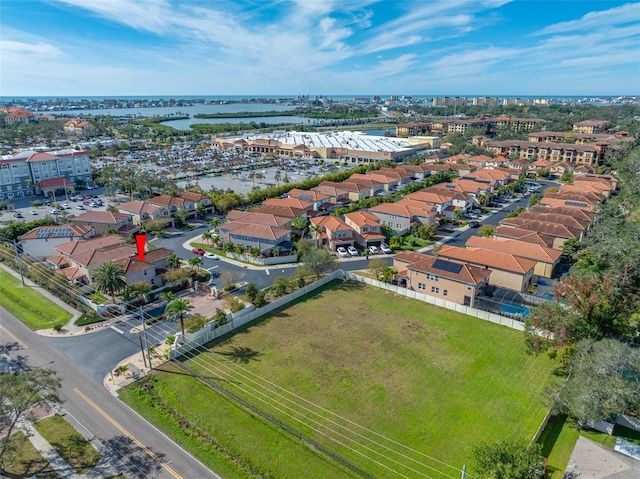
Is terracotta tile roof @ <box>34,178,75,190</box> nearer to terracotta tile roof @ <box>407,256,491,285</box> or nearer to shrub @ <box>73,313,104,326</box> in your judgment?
shrub @ <box>73,313,104,326</box>

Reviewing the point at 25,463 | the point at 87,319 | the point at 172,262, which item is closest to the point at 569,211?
the point at 172,262

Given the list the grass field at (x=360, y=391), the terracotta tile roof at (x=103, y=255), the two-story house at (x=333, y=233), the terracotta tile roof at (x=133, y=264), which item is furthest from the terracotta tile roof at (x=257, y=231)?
the grass field at (x=360, y=391)

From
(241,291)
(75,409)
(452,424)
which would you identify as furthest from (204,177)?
(452,424)

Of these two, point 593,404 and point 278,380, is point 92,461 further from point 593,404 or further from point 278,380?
point 593,404

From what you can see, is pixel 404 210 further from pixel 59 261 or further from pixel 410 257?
pixel 59 261

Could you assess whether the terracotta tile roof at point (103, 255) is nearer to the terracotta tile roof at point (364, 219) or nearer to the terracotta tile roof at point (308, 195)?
the terracotta tile roof at point (364, 219)
